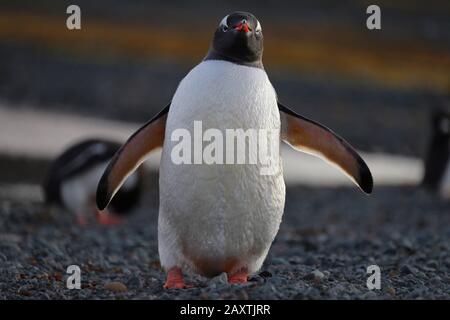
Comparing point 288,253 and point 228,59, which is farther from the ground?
point 228,59

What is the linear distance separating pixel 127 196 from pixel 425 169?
400 centimetres

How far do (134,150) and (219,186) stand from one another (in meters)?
0.62

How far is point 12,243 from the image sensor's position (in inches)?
274

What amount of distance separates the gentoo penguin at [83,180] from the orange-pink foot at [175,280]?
457 cm

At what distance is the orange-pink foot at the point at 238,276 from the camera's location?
4.73m

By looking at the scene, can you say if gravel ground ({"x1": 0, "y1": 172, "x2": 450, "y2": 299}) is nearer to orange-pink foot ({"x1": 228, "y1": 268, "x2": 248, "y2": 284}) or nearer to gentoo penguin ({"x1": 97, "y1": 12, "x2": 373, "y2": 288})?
orange-pink foot ({"x1": 228, "y1": 268, "x2": 248, "y2": 284})

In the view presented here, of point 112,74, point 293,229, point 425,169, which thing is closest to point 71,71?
point 112,74

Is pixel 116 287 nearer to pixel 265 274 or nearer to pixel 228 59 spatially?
pixel 265 274

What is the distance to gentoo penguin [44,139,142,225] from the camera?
9391 mm

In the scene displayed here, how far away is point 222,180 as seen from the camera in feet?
15.3

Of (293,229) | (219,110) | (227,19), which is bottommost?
(293,229)

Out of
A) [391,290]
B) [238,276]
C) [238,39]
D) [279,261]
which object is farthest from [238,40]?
[279,261]
